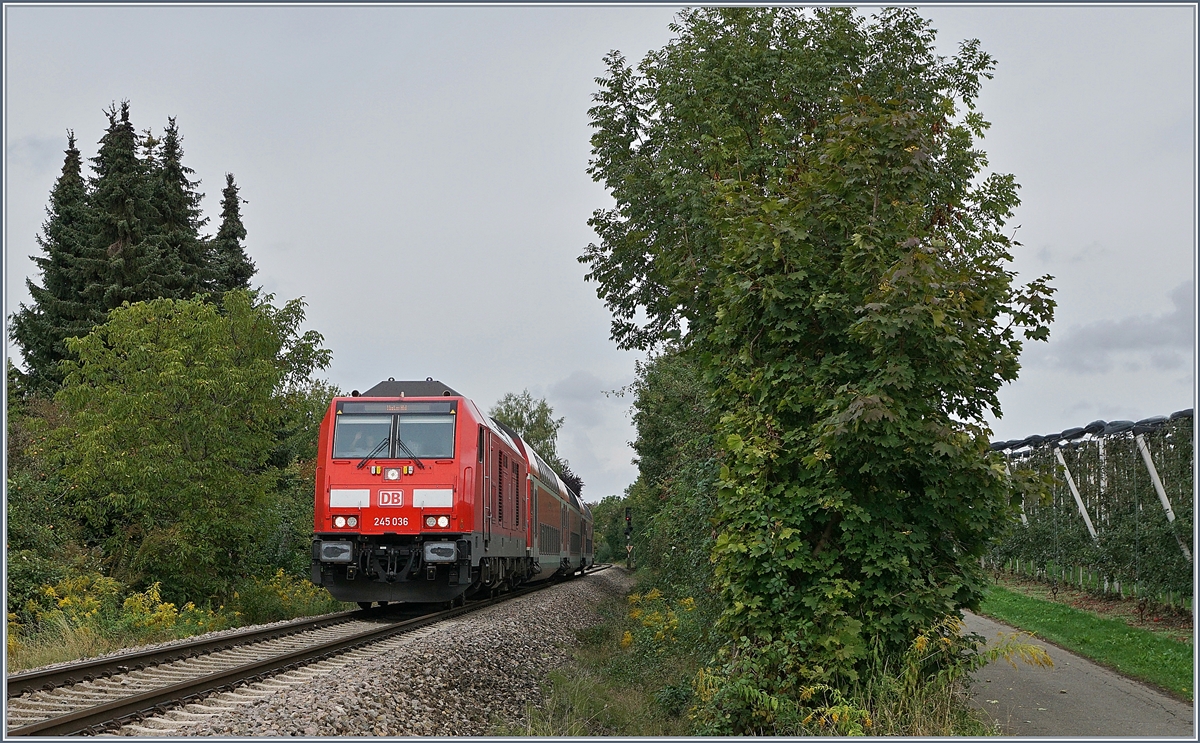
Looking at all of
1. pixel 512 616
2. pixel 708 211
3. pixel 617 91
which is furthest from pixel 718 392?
pixel 617 91

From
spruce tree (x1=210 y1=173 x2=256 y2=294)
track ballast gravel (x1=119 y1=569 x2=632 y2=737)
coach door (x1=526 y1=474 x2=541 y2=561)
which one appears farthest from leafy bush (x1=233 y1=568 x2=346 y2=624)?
spruce tree (x1=210 y1=173 x2=256 y2=294)

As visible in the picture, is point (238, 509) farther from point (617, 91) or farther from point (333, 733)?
point (333, 733)

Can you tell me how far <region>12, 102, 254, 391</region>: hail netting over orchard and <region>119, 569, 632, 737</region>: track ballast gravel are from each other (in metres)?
23.4

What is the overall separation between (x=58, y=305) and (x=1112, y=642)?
33328 mm

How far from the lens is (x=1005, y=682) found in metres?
10.1

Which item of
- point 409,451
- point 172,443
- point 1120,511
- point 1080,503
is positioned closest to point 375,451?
point 409,451

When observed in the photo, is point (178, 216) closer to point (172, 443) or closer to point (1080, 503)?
point (172, 443)

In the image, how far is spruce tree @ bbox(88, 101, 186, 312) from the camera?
33.2 metres

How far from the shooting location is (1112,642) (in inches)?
524

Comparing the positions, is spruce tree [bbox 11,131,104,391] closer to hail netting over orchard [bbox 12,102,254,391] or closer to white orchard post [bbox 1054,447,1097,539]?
hail netting over orchard [bbox 12,102,254,391]

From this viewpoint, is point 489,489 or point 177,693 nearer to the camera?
point 177,693

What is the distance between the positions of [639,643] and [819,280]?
7.97 m

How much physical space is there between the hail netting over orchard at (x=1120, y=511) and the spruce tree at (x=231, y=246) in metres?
33.2

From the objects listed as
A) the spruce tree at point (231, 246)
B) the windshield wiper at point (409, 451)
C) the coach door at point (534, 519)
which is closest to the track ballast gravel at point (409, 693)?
the windshield wiper at point (409, 451)
